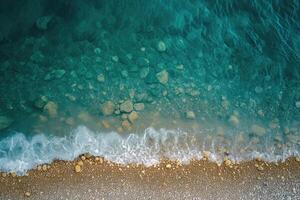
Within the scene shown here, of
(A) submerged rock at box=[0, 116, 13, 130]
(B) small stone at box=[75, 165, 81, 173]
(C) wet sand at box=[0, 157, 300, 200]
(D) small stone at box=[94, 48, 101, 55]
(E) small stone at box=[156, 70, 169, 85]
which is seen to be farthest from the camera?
(D) small stone at box=[94, 48, 101, 55]

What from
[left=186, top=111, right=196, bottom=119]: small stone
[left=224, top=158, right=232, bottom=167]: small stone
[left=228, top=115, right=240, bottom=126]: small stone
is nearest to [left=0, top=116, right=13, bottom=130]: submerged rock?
[left=186, top=111, right=196, bottom=119]: small stone

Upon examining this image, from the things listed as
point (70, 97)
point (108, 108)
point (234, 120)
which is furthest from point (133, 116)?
point (234, 120)

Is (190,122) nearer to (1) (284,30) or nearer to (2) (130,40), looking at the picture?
(2) (130,40)

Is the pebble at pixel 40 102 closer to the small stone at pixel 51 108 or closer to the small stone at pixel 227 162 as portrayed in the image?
the small stone at pixel 51 108

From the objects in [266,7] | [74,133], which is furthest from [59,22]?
[266,7]

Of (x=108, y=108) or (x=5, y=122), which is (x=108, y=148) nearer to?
(x=108, y=108)

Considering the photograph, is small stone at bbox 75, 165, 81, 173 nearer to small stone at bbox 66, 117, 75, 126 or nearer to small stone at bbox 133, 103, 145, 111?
small stone at bbox 66, 117, 75, 126
